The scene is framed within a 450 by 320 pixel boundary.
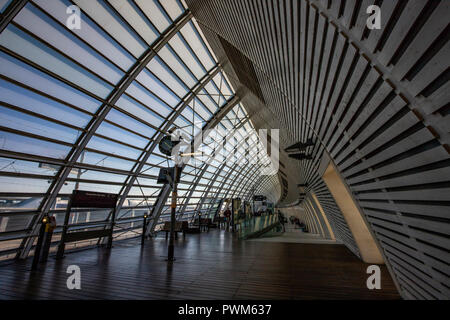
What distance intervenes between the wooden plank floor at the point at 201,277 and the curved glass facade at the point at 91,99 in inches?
123

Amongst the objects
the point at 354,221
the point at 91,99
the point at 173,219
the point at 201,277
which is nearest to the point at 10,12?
the point at 91,99

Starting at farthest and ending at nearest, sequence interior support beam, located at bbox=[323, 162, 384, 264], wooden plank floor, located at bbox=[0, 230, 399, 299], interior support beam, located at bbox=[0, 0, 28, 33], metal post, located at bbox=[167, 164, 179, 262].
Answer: metal post, located at bbox=[167, 164, 179, 262], interior support beam, located at bbox=[323, 162, 384, 264], interior support beam, located at bbox=[0, 0, 28, 33], wooden plank floor, located at bbox=[0, 230, 399, 299]

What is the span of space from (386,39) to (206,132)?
49.2 ft

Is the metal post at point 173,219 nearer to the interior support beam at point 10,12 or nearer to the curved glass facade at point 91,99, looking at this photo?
the curved glass facade at point 91,99

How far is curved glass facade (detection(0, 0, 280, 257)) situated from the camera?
6641mm

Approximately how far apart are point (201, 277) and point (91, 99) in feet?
29.3

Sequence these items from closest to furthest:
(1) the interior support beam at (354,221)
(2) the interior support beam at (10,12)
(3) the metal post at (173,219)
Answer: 1. (2) the interior support beam at (10,12)
2. (1) the interior support beam at (354,221)
3. (3) the metal post at (173,219)

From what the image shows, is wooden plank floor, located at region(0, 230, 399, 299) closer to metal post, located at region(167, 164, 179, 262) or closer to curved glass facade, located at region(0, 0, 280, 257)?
metal post, located at region(167, 164, 179, 262)

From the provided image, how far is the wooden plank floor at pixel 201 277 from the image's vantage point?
12.7 feet

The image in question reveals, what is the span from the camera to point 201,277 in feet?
15.8

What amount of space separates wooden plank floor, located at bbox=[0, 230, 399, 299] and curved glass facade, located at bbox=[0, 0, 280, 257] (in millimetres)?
3123

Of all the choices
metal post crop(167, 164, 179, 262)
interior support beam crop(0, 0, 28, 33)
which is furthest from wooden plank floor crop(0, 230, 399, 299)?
interior support beam crop(0, 0, 28, 33)

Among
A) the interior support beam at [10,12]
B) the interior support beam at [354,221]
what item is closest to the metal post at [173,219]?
the interior support beam at [354,221]

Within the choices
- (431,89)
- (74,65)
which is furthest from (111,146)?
(431,89)
